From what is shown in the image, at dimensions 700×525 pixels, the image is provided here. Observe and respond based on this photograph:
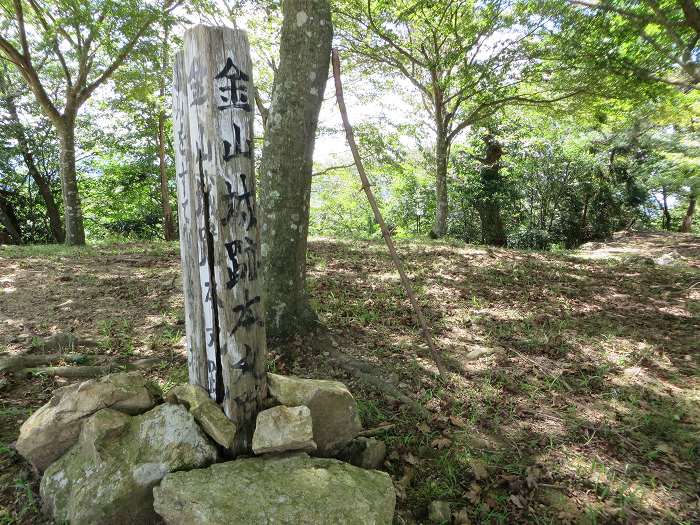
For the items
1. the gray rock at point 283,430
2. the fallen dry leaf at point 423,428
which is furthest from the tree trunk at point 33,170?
the fallen dry leaf at point 423,428

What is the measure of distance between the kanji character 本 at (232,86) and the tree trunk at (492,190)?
1332cm

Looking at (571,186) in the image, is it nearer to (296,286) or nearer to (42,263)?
(296,286)

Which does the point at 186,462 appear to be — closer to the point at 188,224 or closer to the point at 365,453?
the point at 365,453

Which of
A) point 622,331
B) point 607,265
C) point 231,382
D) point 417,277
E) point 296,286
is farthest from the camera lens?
point 607,265

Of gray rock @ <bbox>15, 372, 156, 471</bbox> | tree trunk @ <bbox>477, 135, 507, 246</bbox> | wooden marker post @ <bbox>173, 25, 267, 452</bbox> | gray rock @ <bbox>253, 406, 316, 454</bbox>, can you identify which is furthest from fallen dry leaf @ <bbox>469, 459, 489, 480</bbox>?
tree trunk @ <bbox>477, 135, 507, 246</bbox>

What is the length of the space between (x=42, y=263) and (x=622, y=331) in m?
9.50

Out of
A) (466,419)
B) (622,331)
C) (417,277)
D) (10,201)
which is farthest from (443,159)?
(10,201)

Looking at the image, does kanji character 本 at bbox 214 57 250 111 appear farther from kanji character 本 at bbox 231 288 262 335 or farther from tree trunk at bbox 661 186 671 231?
tree trunk at bbox 661 186 671 231

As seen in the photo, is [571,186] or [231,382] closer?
[231,382]

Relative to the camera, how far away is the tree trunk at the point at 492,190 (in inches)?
556

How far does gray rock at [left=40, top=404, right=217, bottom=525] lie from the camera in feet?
6.40

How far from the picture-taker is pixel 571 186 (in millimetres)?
14250

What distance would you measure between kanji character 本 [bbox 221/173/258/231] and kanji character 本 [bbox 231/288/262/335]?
15.7 inches

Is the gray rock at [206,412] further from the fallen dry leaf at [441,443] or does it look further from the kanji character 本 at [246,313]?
the fallen dry leaf at [441,443]
